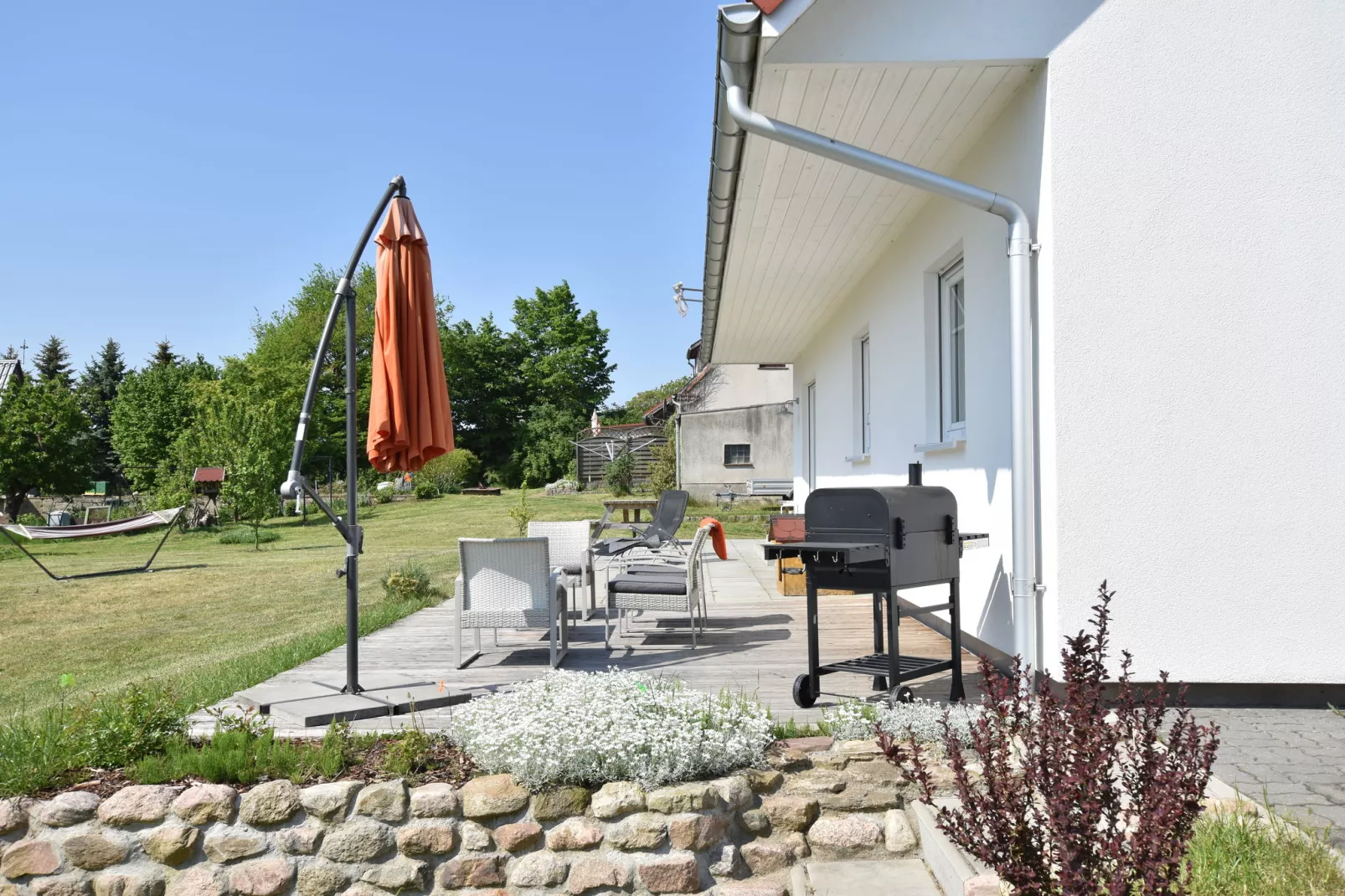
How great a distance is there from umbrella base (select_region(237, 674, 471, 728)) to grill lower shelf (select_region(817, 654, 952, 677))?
1.92m

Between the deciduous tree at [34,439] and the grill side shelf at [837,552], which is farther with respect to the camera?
the deciduous tree at [34,439]

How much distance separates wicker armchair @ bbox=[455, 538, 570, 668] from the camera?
573cm

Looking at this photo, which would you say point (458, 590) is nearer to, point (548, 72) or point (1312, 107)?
point (1312, 107)

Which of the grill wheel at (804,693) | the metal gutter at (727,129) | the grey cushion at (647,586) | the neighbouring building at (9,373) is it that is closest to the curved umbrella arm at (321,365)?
the metal gutter at (727,129)

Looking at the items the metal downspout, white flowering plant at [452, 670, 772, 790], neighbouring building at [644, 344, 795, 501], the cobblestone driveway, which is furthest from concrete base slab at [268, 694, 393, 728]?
neighbouring building at [644, 344, 795, 501]

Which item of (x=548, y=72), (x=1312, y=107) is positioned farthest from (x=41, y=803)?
(x=548, y=72)

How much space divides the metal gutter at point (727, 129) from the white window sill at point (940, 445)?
2141 mm

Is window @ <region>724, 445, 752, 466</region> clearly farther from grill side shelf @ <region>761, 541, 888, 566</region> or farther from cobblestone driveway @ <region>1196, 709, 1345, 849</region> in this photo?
cobblestone driveway @ <region>1196, 709, 1345, 849</region>

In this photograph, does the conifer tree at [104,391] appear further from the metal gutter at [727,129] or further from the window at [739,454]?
→ the metal gutter at [727,129]

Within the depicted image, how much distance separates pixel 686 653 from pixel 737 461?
20.2 metres

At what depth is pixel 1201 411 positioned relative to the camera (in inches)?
171

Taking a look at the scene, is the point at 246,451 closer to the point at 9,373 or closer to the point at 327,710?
the point at 9,373

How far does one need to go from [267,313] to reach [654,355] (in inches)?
862

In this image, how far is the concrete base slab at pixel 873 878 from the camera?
3.26 m
